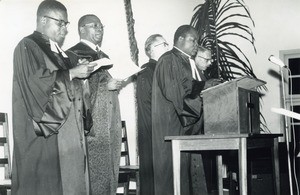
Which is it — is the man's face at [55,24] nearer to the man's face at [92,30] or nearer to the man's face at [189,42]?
the man's face at [92,30]

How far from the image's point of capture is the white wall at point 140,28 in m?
4.46

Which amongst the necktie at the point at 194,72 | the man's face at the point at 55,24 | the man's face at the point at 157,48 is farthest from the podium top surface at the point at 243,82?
the man's face at the point at 157,48

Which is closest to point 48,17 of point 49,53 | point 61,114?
point 49,53

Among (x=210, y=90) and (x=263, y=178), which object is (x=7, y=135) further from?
(x=263, y=178)

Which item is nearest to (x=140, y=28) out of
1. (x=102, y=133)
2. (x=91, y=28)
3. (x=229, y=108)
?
(x=91, y=28)

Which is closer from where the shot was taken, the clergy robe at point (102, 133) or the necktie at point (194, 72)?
the clergy robe at point (102, 133)

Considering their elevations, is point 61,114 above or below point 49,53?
below

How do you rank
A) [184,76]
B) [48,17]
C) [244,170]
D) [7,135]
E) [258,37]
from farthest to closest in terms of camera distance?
1. [258,37]
2. [184,76]
3. [7,135]
4. [48,17]
5. [244,170]

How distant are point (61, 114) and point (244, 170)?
1519 mm

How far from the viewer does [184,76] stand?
484 centimetres

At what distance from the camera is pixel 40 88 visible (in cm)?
354

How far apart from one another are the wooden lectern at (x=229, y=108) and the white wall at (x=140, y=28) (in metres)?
0.90

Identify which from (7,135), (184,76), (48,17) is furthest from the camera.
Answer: (184,76)

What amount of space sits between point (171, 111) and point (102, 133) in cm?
79
